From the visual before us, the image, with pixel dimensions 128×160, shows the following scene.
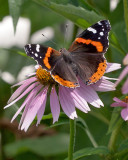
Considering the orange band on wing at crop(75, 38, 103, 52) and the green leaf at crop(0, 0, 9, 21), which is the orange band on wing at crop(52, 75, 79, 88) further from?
the green leaf at crop(0, 0, 9, 21)

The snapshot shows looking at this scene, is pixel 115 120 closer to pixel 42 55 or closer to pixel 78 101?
pixel 78 101

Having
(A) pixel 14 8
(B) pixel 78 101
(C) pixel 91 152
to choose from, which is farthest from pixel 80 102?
(A) pixel 14 8

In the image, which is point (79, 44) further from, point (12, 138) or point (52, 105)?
point (12, 138)

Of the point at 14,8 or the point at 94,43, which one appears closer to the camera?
the point at 14,8

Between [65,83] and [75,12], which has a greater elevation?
[75,12]

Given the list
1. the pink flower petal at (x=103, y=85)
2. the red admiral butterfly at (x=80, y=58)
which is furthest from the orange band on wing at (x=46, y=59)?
the pink flower petal at (x=103, y=85)

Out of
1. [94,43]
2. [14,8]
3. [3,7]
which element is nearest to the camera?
[14,8]

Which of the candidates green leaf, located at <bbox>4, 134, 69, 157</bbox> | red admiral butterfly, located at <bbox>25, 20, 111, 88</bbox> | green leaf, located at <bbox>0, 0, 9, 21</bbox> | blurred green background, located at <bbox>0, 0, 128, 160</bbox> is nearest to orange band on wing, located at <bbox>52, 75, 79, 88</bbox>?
red admiral butterfly, located at <bbox>25, 20, 111, 88</bbox>
